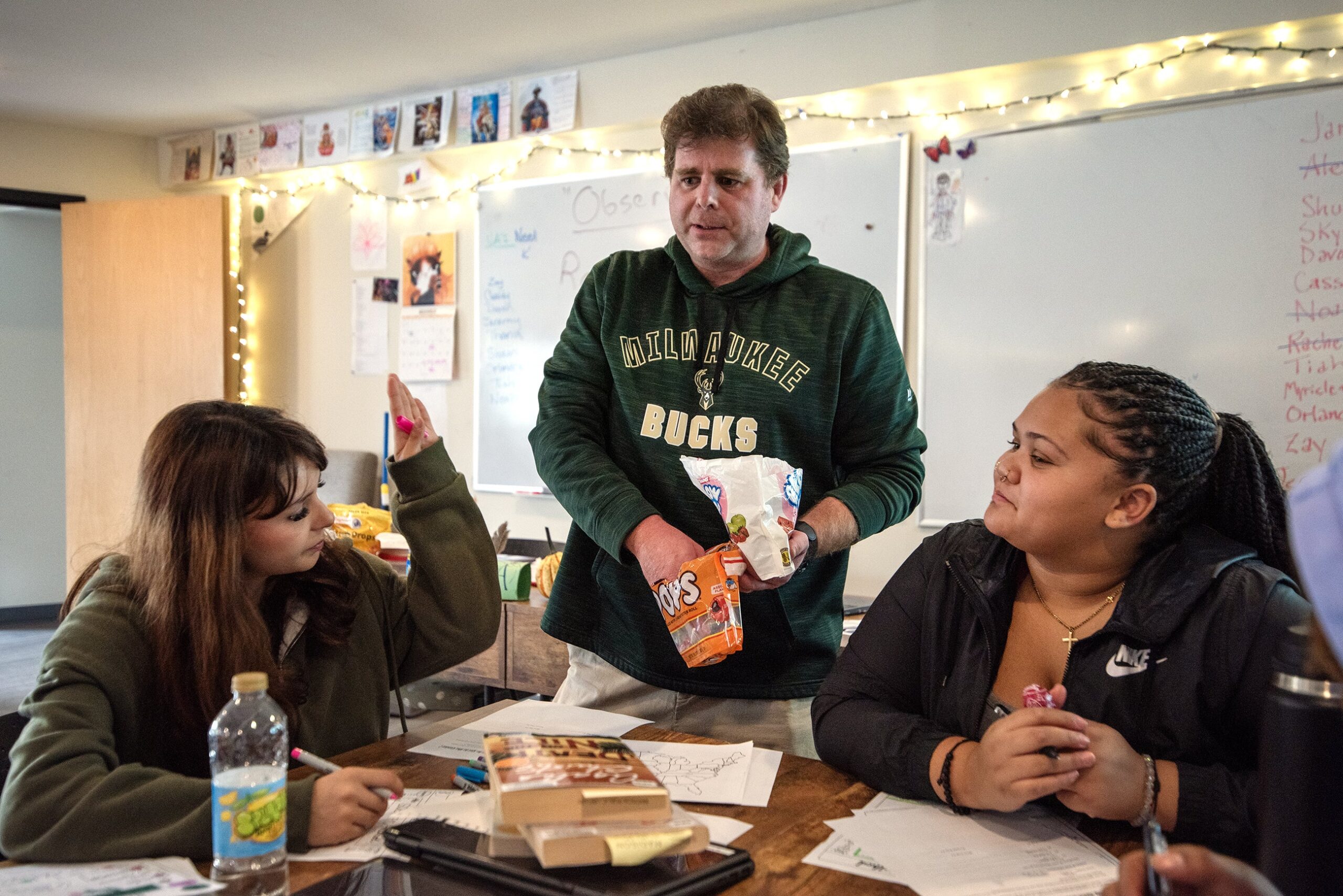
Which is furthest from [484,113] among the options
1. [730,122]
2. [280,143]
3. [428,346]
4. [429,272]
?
[730,122]

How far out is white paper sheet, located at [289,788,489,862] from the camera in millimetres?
1023

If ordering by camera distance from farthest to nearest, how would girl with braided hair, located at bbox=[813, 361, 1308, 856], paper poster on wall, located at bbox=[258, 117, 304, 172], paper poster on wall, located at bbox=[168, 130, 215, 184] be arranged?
paper poster on wall, located at bbox=[168, 130, 215, 184] < paper poster on wall, located at bbox=[258, 117, 304, 172] < girl with braided hair, located at bbox=[813, 361, 1308, 856]

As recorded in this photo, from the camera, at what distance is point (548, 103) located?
4.35 meters

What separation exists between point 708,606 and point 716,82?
3094mm

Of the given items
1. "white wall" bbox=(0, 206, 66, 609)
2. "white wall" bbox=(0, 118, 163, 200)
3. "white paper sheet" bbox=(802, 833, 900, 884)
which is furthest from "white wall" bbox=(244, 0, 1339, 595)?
"white paper sheet" bbox=(802, 833, 900, 884)

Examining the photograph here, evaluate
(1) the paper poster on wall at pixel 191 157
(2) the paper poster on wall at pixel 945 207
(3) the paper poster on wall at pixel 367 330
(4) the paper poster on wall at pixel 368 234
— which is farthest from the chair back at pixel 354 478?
(2) the paper poster on wall at pixel 945 207

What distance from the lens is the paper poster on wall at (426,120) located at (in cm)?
462

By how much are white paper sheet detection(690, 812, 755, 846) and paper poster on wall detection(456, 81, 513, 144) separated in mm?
3868

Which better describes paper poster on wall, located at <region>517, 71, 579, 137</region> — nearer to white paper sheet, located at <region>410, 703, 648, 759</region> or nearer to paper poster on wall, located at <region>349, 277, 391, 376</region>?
paper poster on wall, located at <region>349, 277, 391, 376</region>

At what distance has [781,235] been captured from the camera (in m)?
1.78

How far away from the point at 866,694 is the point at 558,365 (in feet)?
2.62

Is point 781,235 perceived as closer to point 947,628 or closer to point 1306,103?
point 947,628

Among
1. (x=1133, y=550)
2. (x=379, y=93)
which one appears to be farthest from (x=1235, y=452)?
(x=379, y=93)

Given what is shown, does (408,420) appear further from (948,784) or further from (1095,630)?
(1095,630)
